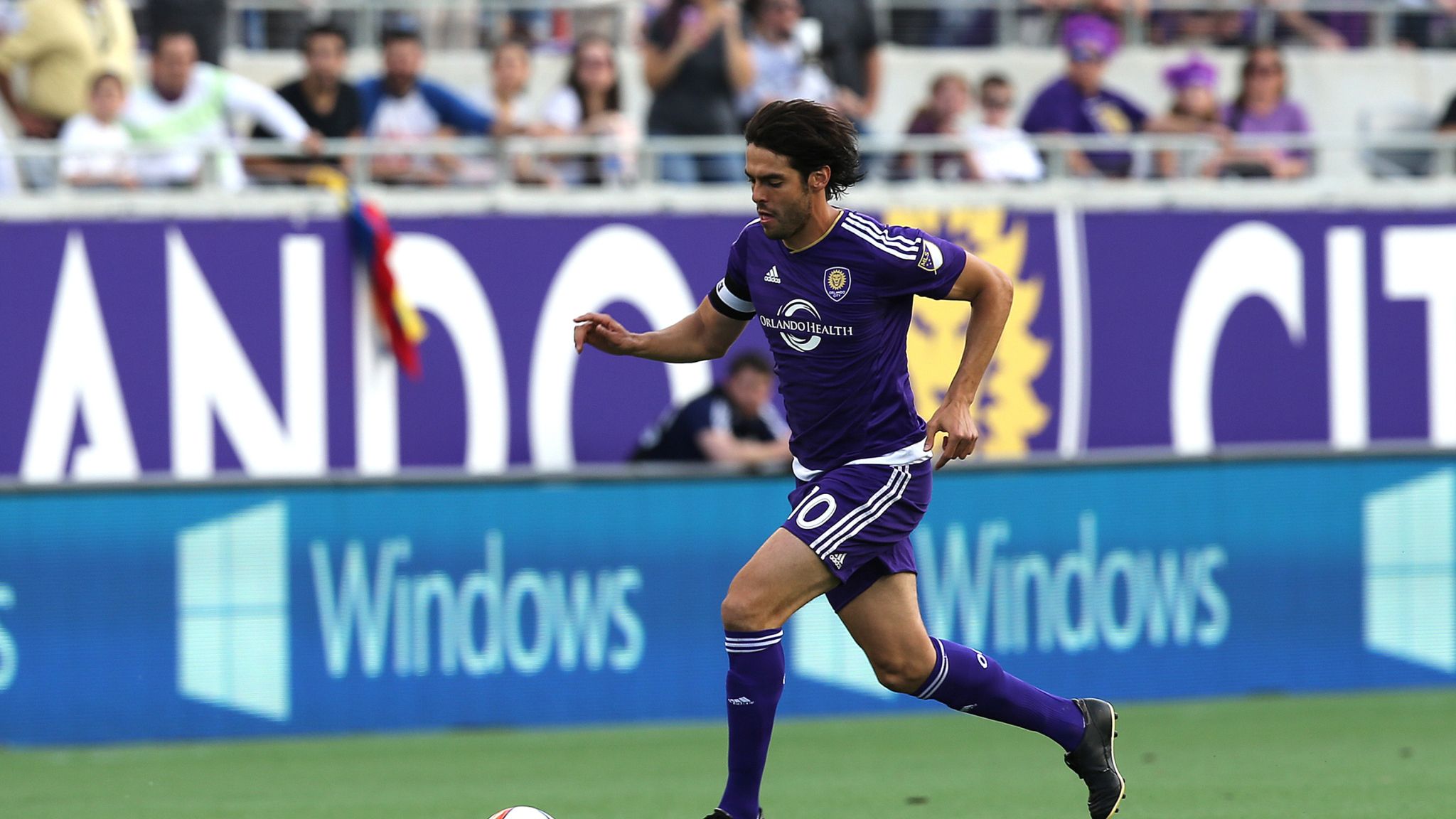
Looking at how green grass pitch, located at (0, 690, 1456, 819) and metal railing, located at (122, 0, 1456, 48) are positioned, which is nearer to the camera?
green grass pitch, located at (0, 690, 1456, 819)

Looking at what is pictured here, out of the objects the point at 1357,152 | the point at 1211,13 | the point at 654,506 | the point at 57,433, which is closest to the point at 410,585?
the point at 654,506

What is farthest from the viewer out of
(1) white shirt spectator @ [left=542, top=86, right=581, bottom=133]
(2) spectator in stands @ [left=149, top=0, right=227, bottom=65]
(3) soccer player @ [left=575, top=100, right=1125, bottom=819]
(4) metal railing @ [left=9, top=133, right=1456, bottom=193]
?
(1) white shirt spectator @ [left=542, top=86, right=581, bottom=133]

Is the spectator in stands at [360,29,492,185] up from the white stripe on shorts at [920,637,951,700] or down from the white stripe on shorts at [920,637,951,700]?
up

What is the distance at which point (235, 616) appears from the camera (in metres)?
9.97

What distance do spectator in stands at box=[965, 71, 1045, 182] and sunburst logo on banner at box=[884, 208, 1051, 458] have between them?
368 mm

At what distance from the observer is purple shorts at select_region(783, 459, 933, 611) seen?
609 cm

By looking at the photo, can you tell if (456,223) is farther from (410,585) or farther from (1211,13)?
(1211,13)

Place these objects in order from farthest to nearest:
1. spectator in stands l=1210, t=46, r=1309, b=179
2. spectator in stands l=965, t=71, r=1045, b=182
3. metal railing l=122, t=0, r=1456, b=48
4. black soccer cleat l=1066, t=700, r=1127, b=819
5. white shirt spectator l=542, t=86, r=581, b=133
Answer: metal railing l=122, t=0, r=1456, b=48
spectator in stands l=1210, t=46, r=1309, b=179
spectator in stands l=965, t=71, r=1045, b=182
white shirt spectator l=542, t=86, r=581, b=133
black soccer cleat l=1066, t=700, r=1127, b=819

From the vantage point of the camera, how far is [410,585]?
1016 cm

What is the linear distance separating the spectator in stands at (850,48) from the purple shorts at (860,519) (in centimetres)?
790

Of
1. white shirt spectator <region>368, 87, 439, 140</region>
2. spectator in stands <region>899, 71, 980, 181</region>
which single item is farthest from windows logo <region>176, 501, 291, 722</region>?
spectator in stands <region>899, 71, 980, 181</region>

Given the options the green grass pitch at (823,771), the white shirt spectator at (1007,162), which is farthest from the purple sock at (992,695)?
the white shirt spectator at (1007,162)

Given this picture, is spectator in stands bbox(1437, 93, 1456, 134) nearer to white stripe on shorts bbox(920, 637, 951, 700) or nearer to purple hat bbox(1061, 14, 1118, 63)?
purple hat bbox(1061, 14, 1118, 63)

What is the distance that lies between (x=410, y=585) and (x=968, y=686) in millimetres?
4533
